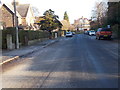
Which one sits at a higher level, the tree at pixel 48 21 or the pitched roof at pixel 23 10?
the pitched roof at pixel 23 10

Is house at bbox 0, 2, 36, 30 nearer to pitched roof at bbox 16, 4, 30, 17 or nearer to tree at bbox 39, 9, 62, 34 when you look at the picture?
pitched roof at bbox 16, 4, 30, 17

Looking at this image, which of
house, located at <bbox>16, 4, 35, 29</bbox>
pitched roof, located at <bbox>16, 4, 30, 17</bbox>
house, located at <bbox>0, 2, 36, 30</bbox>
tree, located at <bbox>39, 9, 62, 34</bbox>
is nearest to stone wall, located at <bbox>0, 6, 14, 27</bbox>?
house, located at <bbox>0, 2, 36, 30</bbox>

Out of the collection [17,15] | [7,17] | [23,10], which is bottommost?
[7,17]

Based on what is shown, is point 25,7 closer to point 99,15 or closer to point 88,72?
point 99,15

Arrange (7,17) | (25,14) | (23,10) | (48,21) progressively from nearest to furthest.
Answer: (7,17)
(48,21)
(25,14)
(23,10)

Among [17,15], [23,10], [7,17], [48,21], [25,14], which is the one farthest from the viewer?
[23,10]

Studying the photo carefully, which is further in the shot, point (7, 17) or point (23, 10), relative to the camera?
point (23, 10)

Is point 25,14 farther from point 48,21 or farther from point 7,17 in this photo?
point 7,17

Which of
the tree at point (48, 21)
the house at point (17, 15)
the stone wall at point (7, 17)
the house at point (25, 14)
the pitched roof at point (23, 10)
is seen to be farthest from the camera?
the pitched roof at point (23, 10)

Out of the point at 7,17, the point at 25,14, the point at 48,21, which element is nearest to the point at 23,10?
the point at 25,14

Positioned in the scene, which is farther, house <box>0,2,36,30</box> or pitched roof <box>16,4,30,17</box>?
pitched roof <box>16,4,30,17</box>

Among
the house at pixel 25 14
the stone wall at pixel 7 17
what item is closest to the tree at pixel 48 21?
the house at pixel 25 14

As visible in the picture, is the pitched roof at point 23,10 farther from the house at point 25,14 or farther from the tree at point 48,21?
the tree at point 48,21

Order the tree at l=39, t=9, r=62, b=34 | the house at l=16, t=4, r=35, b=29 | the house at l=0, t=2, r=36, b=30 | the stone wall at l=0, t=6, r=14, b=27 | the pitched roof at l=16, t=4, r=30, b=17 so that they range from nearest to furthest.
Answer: the house at l=0, t=2, r=36, b=30
the stone wall at l=0, t=6, r=14, b=27
the tree at l=39, t=9, r=62, b=34
the house at l=16, t=4, r=35, b=29
the pitched roof at l=16, t=4, r=30, b=17
